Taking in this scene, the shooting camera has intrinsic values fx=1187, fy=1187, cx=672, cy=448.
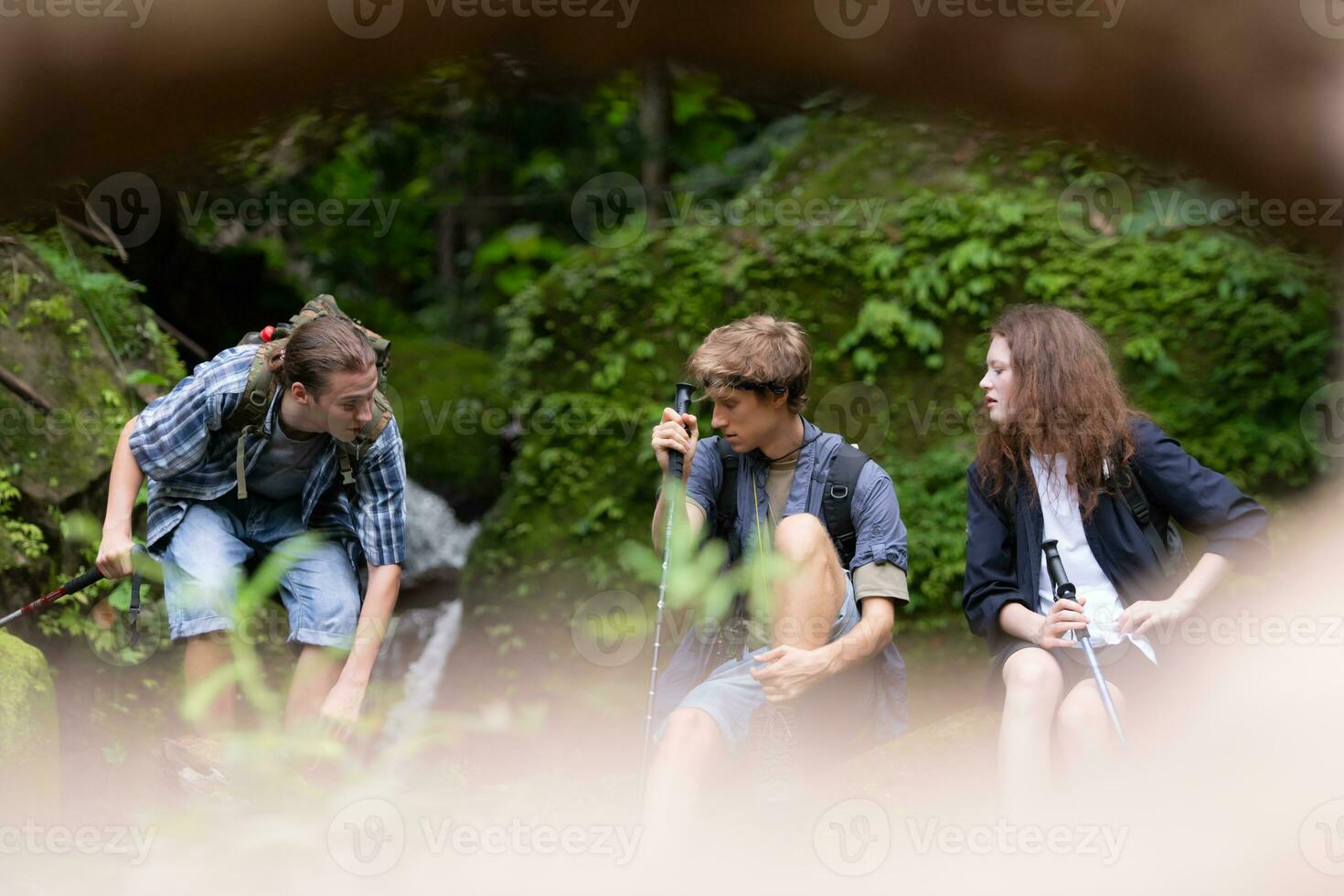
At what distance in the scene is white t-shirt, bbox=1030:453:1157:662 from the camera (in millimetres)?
3441

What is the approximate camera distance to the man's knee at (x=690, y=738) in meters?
3.11

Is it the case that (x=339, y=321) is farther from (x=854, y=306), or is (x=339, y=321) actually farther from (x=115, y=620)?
(x=854, y=306)

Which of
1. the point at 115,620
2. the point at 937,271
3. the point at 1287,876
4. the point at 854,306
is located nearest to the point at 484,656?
the point at 115,620

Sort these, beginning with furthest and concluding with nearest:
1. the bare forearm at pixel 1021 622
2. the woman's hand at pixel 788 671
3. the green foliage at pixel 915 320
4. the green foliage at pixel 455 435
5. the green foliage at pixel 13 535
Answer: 1. the green foliage at pixel 455 435
2. the green foliage at pixel 915 320
3. the green foliage at pixel 13 535
4. the bare forearm at pixel 1021 622
5. the woman's hand at pixel 788 671

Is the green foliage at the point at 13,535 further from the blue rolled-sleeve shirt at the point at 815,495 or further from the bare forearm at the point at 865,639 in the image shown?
the bare forearm at the point at 865,639

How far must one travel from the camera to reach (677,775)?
3061mm

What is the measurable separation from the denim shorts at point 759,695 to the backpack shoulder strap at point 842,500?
0.12m

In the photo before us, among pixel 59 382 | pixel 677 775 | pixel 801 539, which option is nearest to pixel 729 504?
pixel 801 539

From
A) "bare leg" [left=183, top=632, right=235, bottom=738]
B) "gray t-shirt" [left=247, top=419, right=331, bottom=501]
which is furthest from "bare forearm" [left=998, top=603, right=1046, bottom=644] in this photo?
"bare leg" [left=183, top=632, right=235, bottom=738]

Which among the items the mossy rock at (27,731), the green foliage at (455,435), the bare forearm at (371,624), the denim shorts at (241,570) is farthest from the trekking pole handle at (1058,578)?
the green foliage at (455,435)

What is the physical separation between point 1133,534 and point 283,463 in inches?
98.7

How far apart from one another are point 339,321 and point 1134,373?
417 centimetres

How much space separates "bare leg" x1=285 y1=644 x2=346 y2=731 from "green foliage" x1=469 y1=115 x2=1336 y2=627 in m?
2.89

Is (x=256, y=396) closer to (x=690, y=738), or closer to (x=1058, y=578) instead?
(x=690, y=738)
